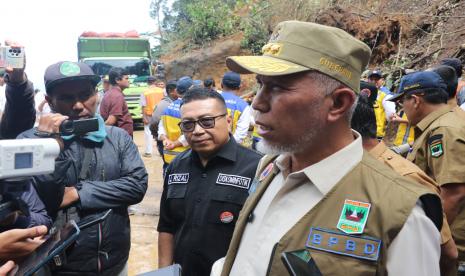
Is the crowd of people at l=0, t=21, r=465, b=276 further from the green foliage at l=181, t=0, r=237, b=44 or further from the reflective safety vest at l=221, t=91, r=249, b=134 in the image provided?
the green foliage at l=181, t=0, r=237, b=44

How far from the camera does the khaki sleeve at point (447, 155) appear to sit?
8.82 ft

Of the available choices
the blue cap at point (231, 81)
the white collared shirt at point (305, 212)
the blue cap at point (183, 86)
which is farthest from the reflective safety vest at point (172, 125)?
the white collared shirt at point (305, 212)

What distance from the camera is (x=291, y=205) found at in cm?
150

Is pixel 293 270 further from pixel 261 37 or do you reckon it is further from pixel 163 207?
pixel 261 37

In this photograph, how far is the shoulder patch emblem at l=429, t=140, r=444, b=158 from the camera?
2799 mm

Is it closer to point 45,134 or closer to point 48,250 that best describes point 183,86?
point 45,134

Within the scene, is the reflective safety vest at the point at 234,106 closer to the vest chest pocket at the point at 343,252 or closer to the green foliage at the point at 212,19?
the vest chest pocket at the point at 343,252

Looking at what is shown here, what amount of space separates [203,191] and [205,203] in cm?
8

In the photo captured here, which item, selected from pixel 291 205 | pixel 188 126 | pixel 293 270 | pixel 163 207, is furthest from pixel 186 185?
pixel 293 270

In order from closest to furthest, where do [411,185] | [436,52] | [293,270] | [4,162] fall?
[293,270], [411,185], [4,162], [436,52]

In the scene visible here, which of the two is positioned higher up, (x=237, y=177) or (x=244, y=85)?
(x=237, y=177)

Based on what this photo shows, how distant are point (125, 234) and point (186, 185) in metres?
0.50

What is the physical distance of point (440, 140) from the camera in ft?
9.21

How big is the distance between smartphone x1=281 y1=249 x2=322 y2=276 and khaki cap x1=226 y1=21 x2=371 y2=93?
1.94 ft
